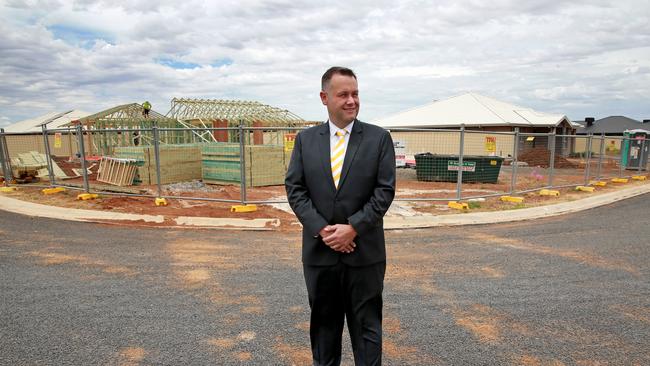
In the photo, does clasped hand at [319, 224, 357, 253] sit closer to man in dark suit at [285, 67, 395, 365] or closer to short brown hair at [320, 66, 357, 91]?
man in dark suit at [285, 67, 395, 365]

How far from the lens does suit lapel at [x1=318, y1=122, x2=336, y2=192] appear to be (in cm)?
254

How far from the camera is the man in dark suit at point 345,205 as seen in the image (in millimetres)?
2498

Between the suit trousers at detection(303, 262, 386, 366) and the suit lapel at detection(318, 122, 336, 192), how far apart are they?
1.78ft

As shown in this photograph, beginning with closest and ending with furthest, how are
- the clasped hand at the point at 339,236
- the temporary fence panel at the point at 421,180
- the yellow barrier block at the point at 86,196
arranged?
the clasped hand at the point at 339,236, the yellow barrier block at the point at 86,196, the temporary fence panel at the point at 421,180

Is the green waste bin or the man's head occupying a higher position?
the man's head

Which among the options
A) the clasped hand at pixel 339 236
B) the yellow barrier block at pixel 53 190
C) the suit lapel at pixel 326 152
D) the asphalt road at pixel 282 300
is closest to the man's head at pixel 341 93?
the suit lapel at pixel 326 152

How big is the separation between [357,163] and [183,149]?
13.3 m

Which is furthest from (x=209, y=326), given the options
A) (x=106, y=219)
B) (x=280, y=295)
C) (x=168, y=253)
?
(x=106, y=219)

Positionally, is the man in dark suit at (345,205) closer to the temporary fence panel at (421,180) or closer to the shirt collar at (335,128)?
the shirt collar at (335,128)

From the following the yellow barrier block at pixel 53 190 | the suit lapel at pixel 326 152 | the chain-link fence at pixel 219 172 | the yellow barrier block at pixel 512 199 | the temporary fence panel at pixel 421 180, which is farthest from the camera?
the temporary fence panel at pixel 421 180

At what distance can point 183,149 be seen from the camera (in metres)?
14.6

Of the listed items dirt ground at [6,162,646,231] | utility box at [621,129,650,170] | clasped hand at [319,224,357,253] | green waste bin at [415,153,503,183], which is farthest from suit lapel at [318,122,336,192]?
utility box at [621,129,650,170]

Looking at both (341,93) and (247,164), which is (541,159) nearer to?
(247,164)

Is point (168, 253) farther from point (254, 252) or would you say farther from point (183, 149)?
point (183, 149)
